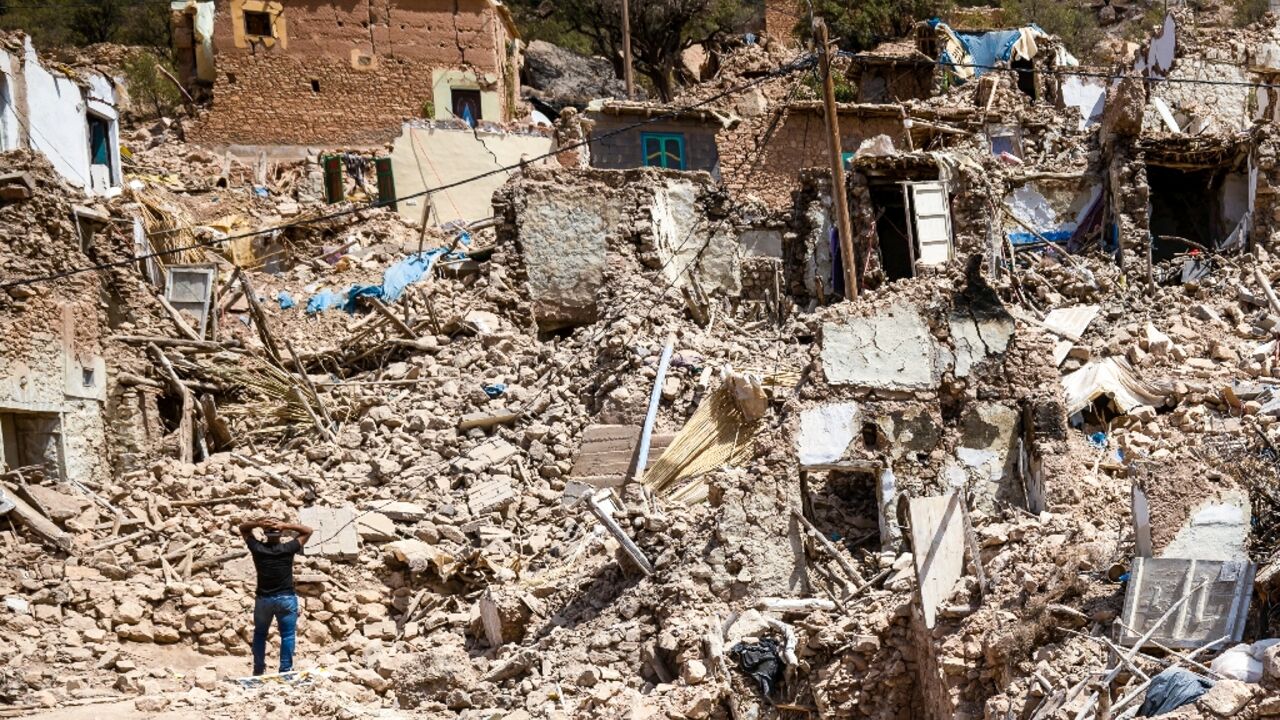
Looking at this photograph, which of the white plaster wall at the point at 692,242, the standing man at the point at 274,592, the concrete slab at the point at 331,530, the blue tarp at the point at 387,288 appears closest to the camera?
the standing man at the point at 274,592

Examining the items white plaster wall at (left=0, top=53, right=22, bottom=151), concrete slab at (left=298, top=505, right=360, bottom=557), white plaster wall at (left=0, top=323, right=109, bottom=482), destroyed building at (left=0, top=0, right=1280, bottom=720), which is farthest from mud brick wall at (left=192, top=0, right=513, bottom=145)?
concrete slab at (left=298, top=505, right=360, bottom=557)

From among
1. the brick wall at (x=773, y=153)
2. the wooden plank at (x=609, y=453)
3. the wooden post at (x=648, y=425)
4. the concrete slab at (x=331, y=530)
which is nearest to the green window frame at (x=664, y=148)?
the brick wall at (x=773, y=153)

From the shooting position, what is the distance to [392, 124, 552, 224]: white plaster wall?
84.6 feet

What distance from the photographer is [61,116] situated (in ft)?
66.7

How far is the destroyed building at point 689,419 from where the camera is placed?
10.9 metres

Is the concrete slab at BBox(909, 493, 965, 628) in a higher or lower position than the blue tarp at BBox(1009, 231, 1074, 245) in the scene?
lower

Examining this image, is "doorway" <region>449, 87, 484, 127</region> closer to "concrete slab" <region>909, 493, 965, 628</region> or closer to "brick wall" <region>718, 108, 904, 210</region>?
"brick wall" <region>718, 108, 904, 210</region>

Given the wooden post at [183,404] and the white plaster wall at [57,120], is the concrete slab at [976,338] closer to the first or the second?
the wooden post at [183,404]

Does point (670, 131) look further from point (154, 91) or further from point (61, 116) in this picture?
point (154, 91)

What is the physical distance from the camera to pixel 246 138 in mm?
29906

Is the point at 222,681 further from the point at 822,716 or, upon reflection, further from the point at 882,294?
the point at 882,294

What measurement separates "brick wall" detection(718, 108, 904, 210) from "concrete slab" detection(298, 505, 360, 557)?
1032 centimetres

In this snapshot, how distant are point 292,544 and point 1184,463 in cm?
664

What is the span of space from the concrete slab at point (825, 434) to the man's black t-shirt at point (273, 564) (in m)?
3.87
